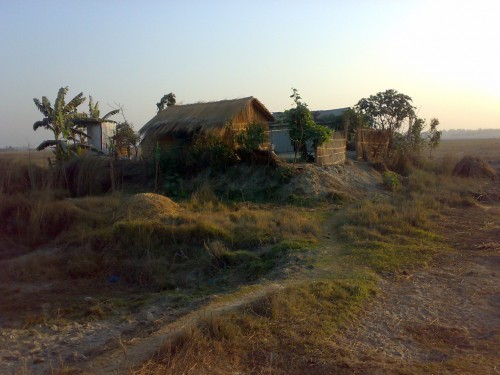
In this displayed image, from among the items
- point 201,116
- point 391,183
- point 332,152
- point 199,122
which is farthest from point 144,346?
point 201,116

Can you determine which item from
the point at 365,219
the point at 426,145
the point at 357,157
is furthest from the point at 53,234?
the point at 426,145

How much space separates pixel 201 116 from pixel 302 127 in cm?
473

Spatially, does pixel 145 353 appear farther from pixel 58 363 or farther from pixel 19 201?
pixel 19 201

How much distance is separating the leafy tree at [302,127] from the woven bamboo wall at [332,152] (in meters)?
0.68

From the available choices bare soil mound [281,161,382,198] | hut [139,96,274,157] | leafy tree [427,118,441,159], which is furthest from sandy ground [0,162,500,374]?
leafy tree [427,118,441,159]

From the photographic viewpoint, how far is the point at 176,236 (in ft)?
34.2

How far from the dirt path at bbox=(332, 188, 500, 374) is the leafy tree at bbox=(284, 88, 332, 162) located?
8.31 metres

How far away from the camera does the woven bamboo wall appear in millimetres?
18188

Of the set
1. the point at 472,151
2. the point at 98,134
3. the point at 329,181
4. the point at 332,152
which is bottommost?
the point at 472,151

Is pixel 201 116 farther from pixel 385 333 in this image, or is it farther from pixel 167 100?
pixel 385 333

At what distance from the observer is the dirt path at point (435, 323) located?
16.2 feet

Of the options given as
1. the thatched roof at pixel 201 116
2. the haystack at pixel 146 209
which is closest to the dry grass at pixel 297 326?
the haystack at pixel 146 209

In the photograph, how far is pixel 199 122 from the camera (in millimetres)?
19609

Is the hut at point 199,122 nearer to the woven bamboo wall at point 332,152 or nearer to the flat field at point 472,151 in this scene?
the woven bamboo wall at point 332,152
